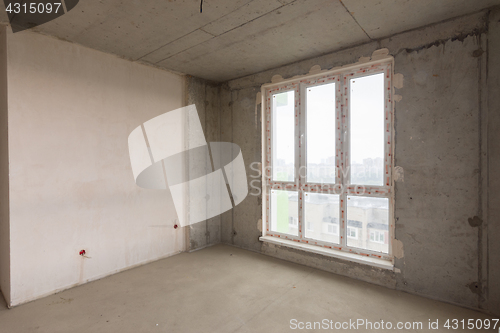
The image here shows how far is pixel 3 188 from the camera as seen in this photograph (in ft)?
9.40

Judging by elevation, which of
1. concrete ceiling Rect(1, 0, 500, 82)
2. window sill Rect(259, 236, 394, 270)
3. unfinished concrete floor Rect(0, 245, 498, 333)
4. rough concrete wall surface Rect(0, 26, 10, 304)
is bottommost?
unfinished concrete floor Rect(0, 245, 498, 333)

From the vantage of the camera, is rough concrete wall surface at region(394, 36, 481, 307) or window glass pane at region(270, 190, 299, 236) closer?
rough concrete wall surface at region(394, 36, 481, 307)

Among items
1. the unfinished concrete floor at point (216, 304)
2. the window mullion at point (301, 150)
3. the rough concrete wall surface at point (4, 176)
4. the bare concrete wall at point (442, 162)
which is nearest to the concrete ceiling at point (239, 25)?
the bare concrete wall at point (442, 162)

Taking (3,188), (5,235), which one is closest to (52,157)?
(3,188)

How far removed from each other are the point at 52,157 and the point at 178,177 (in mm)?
1777

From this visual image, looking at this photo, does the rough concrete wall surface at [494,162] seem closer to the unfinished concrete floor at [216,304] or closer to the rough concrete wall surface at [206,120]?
the unfinished concrete floor at [216,304]

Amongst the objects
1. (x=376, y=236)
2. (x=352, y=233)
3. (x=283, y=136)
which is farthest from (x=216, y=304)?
(x=283, y=136)

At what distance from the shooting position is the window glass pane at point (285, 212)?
4.05m

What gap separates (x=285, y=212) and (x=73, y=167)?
10.0 feet

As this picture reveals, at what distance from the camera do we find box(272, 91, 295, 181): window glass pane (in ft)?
13.4

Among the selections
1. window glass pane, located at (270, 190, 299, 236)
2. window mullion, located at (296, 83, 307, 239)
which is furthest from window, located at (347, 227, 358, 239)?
window glass pane, located at (270, 190, 299, 236)

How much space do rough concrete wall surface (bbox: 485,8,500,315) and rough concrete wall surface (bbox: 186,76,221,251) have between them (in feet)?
12.7

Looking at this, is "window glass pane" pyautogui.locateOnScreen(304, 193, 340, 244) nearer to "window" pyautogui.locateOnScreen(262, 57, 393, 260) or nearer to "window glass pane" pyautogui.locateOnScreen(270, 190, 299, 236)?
"window" pyautogui.locateOnScreen(262, 57, 393, 260)

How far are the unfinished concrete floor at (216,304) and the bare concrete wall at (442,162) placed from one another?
0.94 feet
